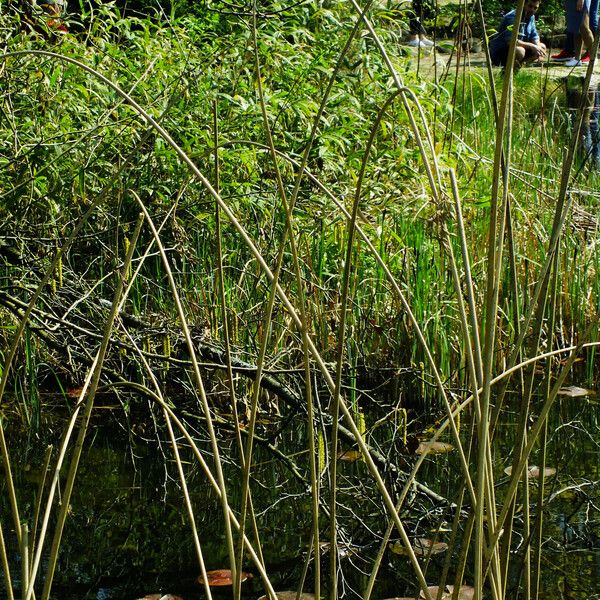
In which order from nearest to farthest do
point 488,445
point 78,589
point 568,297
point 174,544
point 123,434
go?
point 488,445 < point 78,589 < point 174,544 < point 123,434 < point 568,297

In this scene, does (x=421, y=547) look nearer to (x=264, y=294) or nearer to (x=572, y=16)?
(x=264, y=294)

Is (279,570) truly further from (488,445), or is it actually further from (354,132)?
(354,132)

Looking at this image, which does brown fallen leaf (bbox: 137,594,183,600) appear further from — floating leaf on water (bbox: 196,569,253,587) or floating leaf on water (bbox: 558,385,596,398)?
floating leaf on water (bbox: 558,385,596,398)

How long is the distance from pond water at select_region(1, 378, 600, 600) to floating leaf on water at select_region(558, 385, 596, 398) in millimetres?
164

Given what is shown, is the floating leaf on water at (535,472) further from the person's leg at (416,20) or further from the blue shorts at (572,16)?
the blue shorts at (572,16)

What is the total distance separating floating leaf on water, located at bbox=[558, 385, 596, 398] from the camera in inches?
145

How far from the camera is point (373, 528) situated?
2744 mm

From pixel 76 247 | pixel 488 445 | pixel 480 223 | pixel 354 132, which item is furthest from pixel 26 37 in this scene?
pixel 488 445

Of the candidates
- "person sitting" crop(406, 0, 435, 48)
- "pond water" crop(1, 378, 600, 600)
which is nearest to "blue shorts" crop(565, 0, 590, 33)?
"person sitting" crop(406, 0, 435, 48)

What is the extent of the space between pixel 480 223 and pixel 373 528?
5.76 ft

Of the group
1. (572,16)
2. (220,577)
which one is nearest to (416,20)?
(220,577)

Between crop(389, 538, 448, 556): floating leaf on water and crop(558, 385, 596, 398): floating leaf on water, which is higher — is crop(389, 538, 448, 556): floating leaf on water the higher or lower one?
the higher one

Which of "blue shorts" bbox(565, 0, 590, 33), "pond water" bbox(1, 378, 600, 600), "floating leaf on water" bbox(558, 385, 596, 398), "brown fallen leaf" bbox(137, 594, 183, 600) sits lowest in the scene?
"floating leaf on water" bbox(558, 385, 596, 398)

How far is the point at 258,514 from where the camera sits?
2727mm
